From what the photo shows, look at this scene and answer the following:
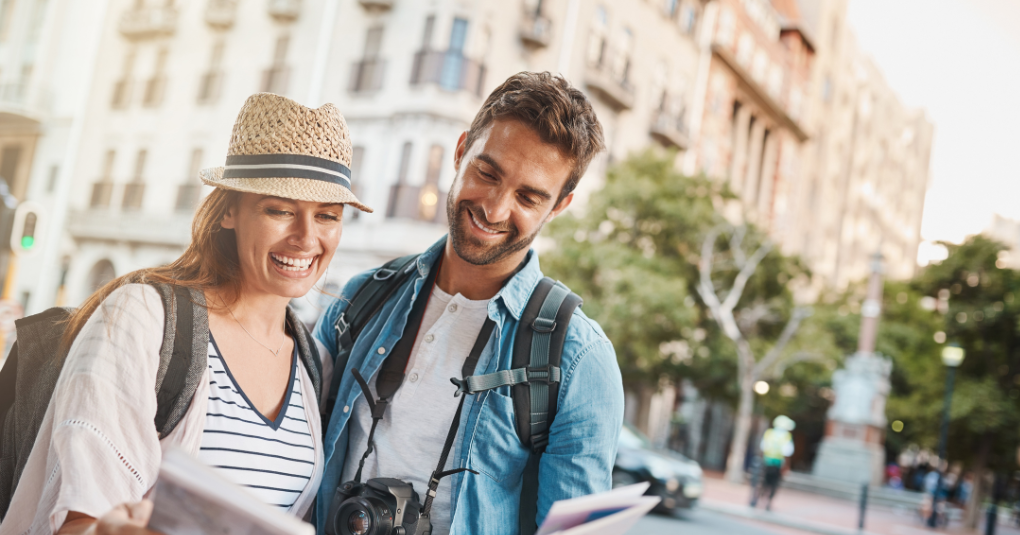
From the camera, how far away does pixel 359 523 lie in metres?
1.83

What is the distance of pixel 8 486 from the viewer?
5.30ft

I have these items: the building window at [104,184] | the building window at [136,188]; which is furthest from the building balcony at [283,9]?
the building window at [104,184]

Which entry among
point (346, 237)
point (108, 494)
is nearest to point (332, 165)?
point (108, 494)

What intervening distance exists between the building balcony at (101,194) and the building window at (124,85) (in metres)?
1.03

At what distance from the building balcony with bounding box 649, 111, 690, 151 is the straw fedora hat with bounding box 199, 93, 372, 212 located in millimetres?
21680

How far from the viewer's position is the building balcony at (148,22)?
10.4 m

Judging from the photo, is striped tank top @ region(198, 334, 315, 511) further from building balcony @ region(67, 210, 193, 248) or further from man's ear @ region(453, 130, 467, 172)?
building balcony @ region(67, 210, 193, 248)

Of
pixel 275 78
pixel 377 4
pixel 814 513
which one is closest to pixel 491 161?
pixel 275 78

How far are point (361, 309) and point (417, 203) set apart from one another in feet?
41.2

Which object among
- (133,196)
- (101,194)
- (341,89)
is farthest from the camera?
(341,89)

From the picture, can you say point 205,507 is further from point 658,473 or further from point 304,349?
point 658,473

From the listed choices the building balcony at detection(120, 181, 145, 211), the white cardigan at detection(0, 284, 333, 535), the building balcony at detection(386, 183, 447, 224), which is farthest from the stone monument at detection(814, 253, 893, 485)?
the white cardigan at detection(0, 284, 333, 535)

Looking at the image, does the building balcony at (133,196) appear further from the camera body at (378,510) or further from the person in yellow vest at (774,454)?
the person in yellow vest at (774,454)

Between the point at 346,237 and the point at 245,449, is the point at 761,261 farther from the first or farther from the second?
the point at 245,449
